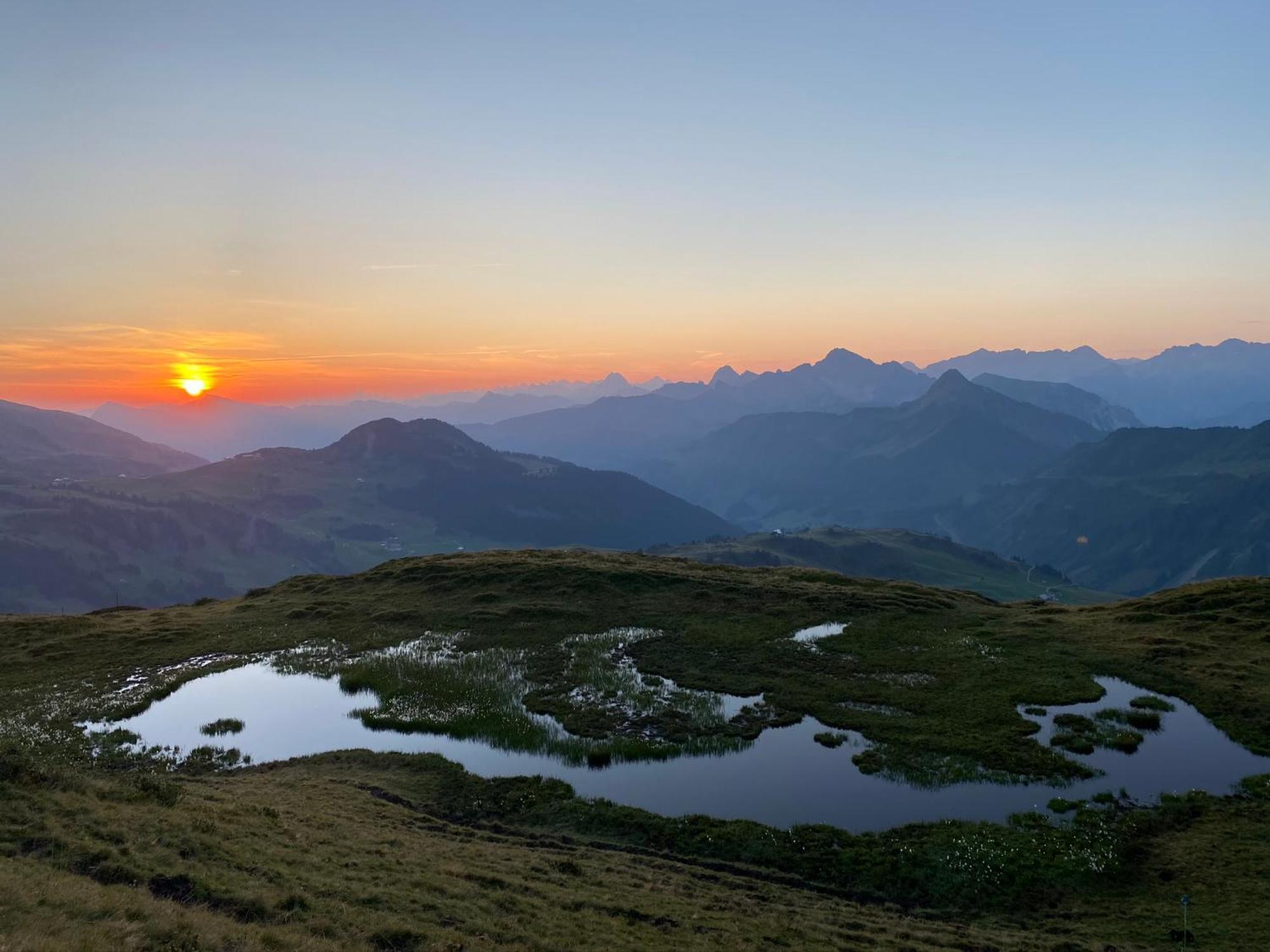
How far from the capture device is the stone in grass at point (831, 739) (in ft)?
133

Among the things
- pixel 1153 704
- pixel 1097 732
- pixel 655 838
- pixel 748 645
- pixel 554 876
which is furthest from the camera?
pixel 748 645

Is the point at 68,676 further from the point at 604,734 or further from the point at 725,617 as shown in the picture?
the point at 725,617

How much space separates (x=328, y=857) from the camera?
24172mm

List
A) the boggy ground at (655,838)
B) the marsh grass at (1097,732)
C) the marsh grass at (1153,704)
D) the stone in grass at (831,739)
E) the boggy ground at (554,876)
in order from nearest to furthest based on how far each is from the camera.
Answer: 1. the boggy ground at (554,876)
2. the boggy ground at (655,838)
3. the marsh grass at (1097,732)
4. the stone in grass at (831,739)
5. the marsh grass at (1153,704)

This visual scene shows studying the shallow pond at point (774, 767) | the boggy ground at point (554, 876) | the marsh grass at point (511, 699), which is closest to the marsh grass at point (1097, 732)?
the shallow pond at point (774, 767)

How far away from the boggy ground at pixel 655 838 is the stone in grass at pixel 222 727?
2473 mm

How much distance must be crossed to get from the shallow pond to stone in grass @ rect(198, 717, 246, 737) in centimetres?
62

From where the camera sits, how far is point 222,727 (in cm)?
4559

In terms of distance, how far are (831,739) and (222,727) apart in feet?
130

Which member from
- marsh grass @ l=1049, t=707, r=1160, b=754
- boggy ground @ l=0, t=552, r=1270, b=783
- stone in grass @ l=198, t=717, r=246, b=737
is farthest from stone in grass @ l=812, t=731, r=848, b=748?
stone in grass @ l=198, t=717, r=246, b=737

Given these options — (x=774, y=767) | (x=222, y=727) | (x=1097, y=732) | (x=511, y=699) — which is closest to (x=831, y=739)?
(x=774, y=767)

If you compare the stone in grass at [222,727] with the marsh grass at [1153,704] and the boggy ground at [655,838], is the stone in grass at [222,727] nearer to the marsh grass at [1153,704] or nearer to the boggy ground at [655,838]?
the boggy ground at [655,838]

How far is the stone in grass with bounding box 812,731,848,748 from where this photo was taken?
40.5 metres

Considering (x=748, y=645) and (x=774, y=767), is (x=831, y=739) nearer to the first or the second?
(x=774, y=767)
